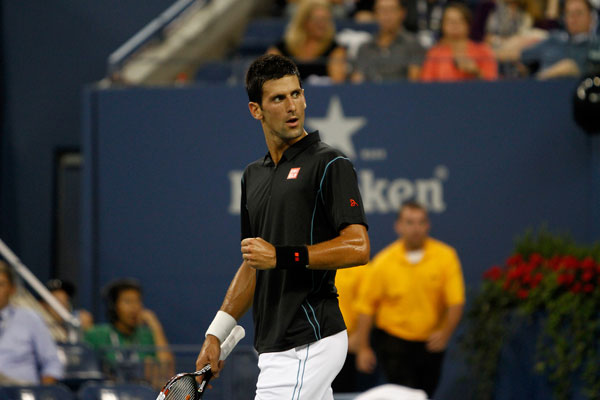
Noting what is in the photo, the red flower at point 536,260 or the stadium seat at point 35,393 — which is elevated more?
the red flower at point 536,260

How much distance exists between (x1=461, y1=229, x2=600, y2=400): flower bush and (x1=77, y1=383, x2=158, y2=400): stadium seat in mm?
2762

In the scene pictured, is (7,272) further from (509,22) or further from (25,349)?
(509,22)

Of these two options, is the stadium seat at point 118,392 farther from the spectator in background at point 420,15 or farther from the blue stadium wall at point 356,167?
the spectator in background at point 420,15

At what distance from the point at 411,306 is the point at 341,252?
4.24 m

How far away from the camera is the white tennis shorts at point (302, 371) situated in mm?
3078

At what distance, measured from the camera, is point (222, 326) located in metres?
3.31

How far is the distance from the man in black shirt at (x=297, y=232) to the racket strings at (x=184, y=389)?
0.32 feet

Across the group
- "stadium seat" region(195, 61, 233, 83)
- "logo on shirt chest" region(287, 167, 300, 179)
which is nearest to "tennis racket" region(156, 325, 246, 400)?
"logo on shirt chest" region(287, 167, 300, 179)

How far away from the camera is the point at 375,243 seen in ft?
27.3

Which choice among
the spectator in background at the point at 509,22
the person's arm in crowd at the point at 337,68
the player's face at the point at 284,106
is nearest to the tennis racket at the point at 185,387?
the player's face at the point at 284,106

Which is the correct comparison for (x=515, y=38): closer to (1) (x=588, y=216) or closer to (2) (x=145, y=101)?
(1) (x=588, y=216)

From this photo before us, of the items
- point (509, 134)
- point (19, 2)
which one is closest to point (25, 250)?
point (19, 2)

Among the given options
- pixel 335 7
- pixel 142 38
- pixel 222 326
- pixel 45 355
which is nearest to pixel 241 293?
pixel 222 326

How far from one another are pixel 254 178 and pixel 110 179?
5453mm
